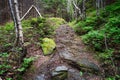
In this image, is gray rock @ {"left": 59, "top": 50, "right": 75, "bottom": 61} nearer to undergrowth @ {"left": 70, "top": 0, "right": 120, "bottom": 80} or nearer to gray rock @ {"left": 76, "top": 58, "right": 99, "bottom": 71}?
gray rock @ {"left": 76, "top": 58, "right": 99, "bottom": 71}

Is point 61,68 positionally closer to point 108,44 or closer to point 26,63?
point 26,63

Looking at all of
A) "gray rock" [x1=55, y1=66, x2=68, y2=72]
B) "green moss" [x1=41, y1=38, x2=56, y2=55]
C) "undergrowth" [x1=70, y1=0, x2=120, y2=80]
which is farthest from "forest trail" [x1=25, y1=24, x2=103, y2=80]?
"undergrowth" [x1=70, y1=0, x2=120, y2=80]

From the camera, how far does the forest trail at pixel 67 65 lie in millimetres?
6367

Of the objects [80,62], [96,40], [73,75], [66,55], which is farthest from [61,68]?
[96,40]

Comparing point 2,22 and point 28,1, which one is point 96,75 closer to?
point 2,22

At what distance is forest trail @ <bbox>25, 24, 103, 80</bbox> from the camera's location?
637 cm

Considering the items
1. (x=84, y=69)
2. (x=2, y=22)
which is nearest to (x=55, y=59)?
(x=84, y=69)

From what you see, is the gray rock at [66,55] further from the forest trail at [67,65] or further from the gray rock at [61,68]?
the gray rock at [61,68]

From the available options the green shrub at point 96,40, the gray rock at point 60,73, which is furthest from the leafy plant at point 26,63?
the green shrub at point 96,40

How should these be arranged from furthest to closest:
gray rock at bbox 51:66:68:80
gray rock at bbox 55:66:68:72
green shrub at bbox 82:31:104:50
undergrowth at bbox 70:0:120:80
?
green shrub at bbox 82:31:104:50, undergrowth at bbox 70:0:120:80, gray rock at bbox 55:66:68:72, gray rock at bbox 51:66:68:80

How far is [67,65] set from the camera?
680 cm

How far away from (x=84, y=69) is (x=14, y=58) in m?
3.04

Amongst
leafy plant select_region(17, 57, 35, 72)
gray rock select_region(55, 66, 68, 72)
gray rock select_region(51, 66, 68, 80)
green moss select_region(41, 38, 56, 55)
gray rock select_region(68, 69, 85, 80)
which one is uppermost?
green moss select_region(41, 38, 56, 55)

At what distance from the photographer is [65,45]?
8.62 meters
